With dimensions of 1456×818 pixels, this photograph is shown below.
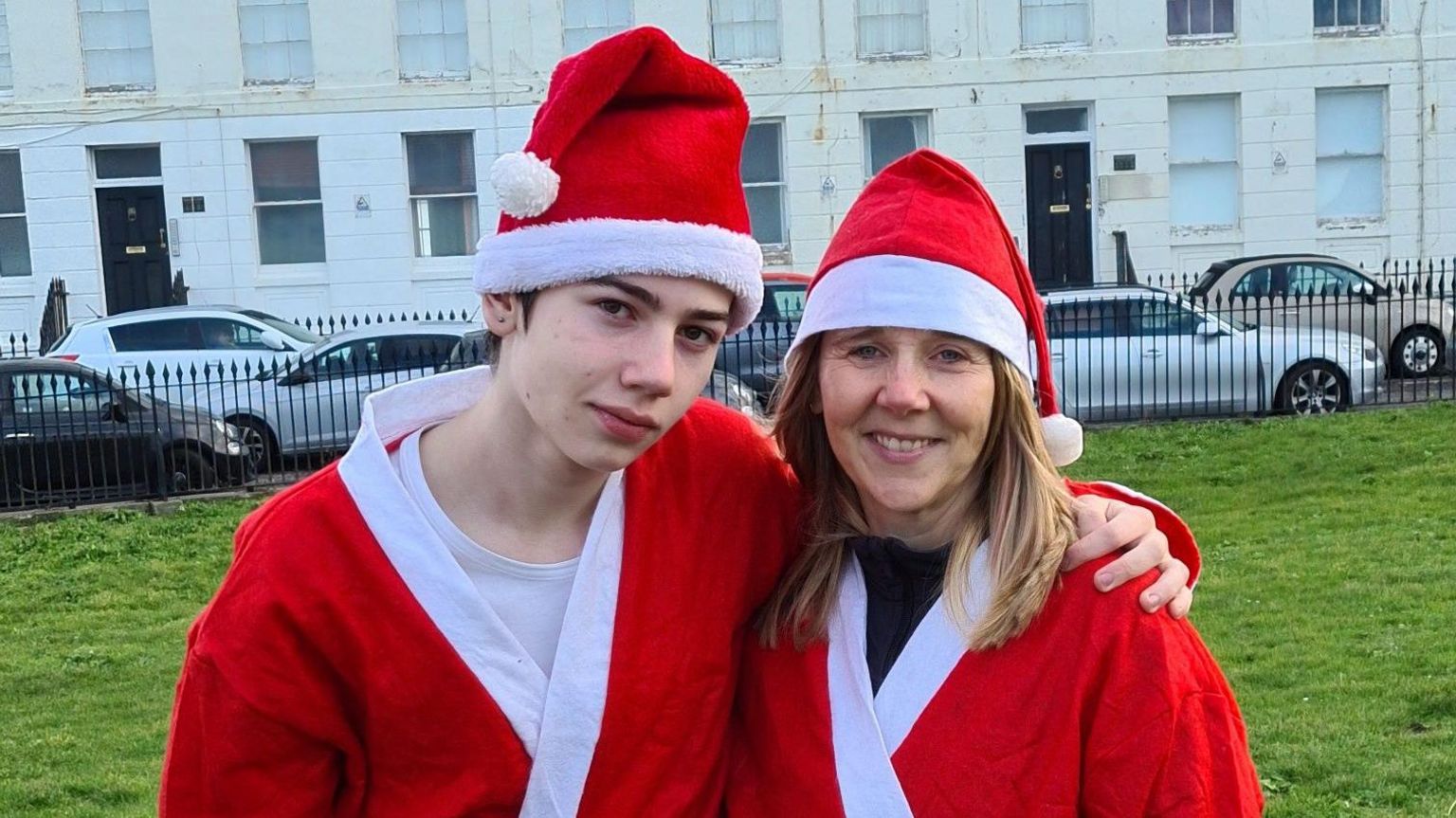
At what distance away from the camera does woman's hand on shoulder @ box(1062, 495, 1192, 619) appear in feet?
7.82

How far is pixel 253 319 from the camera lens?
17.1 m

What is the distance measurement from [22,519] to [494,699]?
35.1 ft

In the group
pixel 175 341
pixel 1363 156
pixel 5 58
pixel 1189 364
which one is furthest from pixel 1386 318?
pixel 5 58

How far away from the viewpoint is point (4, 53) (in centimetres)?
2247

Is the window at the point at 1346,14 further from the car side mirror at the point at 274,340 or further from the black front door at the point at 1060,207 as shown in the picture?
the car side mirror at the point at 274,340

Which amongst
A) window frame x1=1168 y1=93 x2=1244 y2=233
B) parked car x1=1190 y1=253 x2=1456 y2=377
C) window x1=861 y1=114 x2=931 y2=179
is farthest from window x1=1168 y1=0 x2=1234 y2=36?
parked car x1=1190 y1=253 x2=1456 y2=377

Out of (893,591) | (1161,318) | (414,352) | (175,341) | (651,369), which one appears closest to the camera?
(651,369)

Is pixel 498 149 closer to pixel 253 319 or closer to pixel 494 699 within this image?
pixel 253 319

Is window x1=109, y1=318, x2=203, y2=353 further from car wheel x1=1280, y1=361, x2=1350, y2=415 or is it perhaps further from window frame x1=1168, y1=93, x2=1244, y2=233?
window frame x1=1168, y1=93, x2=1244, y2=233

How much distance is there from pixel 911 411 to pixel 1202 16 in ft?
72.4

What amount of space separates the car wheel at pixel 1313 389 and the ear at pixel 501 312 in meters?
12.6

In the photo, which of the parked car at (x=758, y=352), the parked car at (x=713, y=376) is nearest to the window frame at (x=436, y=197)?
the parked car at (x=713, y=376)

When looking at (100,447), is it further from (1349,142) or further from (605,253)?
(1349,142)

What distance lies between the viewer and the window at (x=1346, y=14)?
2256 centimetres
